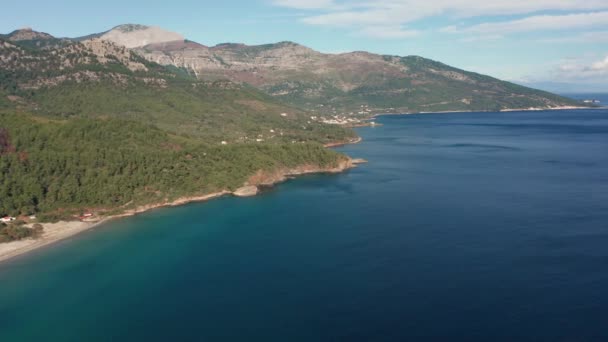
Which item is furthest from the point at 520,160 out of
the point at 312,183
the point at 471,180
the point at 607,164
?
the point at 312,183

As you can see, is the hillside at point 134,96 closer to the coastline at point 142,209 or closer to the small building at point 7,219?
the coastline at point 142,209

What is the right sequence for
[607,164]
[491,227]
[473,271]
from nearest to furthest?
[473,271] → [491,227] → [607,164]

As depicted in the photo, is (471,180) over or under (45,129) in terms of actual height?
under

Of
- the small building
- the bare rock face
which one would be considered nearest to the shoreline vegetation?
the small building

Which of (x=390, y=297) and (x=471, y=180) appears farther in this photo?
(x=471, y=180)

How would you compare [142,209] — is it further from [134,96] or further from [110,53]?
[110,53]

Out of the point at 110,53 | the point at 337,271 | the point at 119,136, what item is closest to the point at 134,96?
the point at 110,53

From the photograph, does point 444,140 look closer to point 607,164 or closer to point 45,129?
point 607,164
